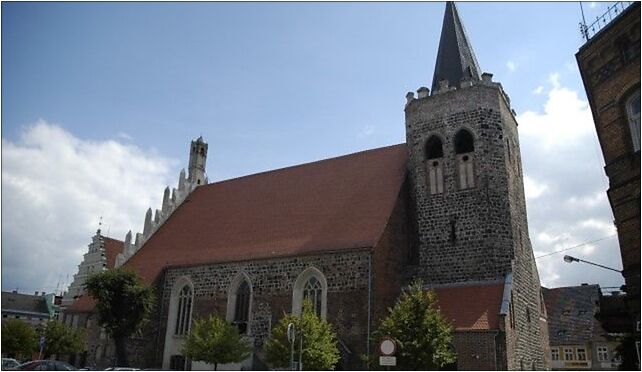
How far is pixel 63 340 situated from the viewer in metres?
27.6

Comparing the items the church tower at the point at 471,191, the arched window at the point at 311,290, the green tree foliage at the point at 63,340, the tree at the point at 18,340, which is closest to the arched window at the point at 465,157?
the church tower at the point at 471,191

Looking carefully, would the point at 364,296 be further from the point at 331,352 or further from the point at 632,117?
the point at 632,117

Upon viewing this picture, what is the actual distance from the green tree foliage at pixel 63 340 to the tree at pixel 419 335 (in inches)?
697

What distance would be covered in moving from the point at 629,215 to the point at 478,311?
8.39 m

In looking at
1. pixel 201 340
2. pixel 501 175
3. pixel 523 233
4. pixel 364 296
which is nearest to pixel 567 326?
pixel 523 233

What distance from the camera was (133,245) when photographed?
101 ft

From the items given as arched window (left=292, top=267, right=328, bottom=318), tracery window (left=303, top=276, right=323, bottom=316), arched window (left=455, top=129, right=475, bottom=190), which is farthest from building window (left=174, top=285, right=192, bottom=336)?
arched window (left=455, top=129, right=475, bottom=190)

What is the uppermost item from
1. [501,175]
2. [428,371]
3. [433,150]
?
[433,150]

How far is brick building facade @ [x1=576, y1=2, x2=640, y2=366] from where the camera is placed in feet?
39.7

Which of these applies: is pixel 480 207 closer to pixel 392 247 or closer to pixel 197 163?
pixel 392 247

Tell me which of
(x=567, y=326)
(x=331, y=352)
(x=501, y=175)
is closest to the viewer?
(x=331, y=352)

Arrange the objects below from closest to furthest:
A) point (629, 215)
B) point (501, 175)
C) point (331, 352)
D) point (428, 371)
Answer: point (629, 215) → point (428, 371) → point (331, 352) → point (501, 175)

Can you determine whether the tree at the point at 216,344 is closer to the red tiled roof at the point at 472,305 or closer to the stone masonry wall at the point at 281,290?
the stone masonry wall at the point at 281,290

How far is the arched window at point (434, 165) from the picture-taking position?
77.5 feet
